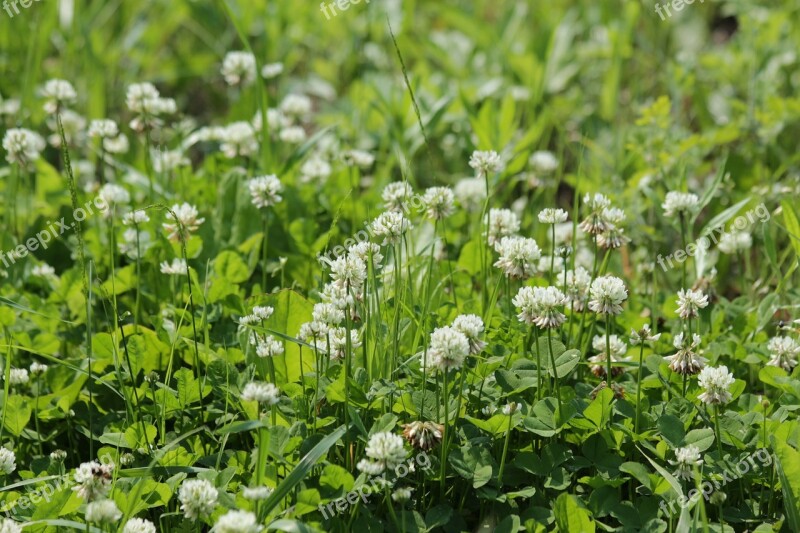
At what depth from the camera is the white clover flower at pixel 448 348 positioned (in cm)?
182

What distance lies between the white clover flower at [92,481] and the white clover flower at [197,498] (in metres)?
0.18

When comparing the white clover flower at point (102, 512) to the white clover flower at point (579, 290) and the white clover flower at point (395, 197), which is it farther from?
the white clover flower at point (579, 290)

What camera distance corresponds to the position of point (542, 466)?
6.60ft

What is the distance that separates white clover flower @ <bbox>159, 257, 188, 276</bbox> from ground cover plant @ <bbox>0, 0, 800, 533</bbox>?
0.08 feet

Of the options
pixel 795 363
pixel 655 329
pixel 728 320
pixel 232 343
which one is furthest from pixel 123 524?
pixel 728 320

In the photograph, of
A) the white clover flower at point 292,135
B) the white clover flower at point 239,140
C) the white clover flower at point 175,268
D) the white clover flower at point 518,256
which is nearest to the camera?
the white clover flower at point 518,256

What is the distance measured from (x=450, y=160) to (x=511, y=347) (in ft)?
5.92

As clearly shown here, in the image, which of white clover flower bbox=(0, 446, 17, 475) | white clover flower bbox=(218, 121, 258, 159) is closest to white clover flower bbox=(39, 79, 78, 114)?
white clover flower bbox=(218, 121, 258, 159)

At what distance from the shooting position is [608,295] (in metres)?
2.01

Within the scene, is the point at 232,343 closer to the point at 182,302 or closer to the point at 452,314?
the point at 182,302

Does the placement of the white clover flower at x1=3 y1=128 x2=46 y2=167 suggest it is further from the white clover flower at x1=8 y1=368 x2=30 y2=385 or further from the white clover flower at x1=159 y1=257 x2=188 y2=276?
the white clover flower at x1=8 y1=368 x2=30 y2=385

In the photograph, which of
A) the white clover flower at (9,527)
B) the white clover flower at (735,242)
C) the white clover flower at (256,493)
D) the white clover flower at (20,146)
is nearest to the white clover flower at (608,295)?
the white clover flower at (256,493)

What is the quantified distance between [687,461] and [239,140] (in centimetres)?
189

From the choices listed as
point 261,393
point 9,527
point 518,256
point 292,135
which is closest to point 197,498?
point 261,393
